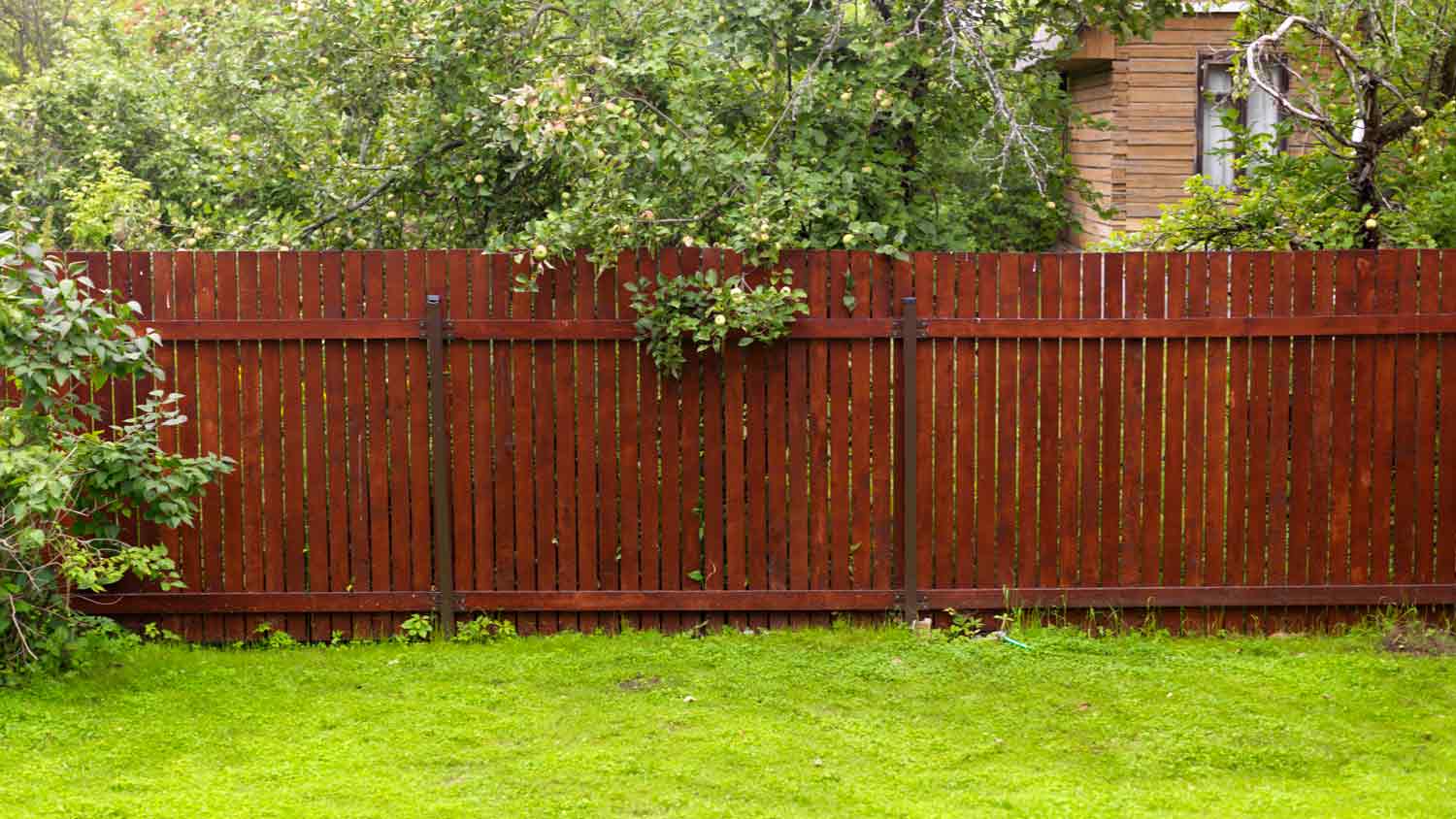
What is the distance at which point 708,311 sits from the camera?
6.36m

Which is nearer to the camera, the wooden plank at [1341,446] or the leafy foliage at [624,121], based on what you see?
the wooden plank at [1341,446]

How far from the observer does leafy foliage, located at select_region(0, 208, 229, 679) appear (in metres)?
5.56

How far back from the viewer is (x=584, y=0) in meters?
7.52

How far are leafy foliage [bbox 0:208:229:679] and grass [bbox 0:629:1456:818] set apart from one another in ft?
1.04

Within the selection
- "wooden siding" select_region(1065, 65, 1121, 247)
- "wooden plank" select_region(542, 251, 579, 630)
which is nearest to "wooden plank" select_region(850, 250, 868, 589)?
"wooden plank" select_region(542, 251, 579, 630)

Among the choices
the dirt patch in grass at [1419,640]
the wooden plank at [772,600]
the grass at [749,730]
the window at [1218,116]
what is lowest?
the grass at [749,730]

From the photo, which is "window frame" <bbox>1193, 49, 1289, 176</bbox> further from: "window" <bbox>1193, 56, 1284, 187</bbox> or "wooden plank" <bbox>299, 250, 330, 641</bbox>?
"wooden plank" <bbox>299, 250, 330, 641</bbox>

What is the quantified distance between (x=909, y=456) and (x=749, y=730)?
1.66m

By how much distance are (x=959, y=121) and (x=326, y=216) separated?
131 inches

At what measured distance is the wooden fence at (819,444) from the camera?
6559 millimetres

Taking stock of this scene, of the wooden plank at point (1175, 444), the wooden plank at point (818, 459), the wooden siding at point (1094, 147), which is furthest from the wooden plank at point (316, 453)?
the wooden siding at point (1094, 147)

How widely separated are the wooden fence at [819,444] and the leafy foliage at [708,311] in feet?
0.35

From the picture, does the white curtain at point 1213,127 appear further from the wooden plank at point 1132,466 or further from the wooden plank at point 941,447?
the wooden plank at point 941,447

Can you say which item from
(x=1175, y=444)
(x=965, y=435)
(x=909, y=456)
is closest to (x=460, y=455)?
(x=909, y=456)
